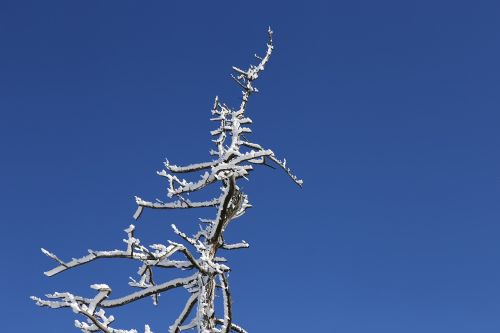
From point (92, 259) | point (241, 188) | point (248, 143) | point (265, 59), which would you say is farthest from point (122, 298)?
point (265, 59)

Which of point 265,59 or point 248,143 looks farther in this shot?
point 265,59

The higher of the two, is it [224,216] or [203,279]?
[224,216]

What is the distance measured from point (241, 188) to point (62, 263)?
90.1 inches

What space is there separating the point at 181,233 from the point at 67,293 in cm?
120

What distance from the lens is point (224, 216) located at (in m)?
6.13

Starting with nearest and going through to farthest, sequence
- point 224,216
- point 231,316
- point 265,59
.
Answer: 1. point 231,316
2. point 224,216
3. point 265,59

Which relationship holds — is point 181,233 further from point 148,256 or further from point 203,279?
point 203,279

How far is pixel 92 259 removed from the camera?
5.30 metres

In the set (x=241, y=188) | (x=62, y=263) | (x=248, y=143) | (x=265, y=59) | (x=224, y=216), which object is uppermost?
(x=265, y=59)

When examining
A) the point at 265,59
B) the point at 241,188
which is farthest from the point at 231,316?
the point at 265,59

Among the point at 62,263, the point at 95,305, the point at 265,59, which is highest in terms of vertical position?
the point at 265,59

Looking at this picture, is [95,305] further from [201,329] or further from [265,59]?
[265,59]

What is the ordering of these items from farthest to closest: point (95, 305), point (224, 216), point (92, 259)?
point (224, 216)
point (92, 259)
point (95, 305)

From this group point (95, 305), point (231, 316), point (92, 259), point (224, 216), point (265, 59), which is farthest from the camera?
point (265, 59)
